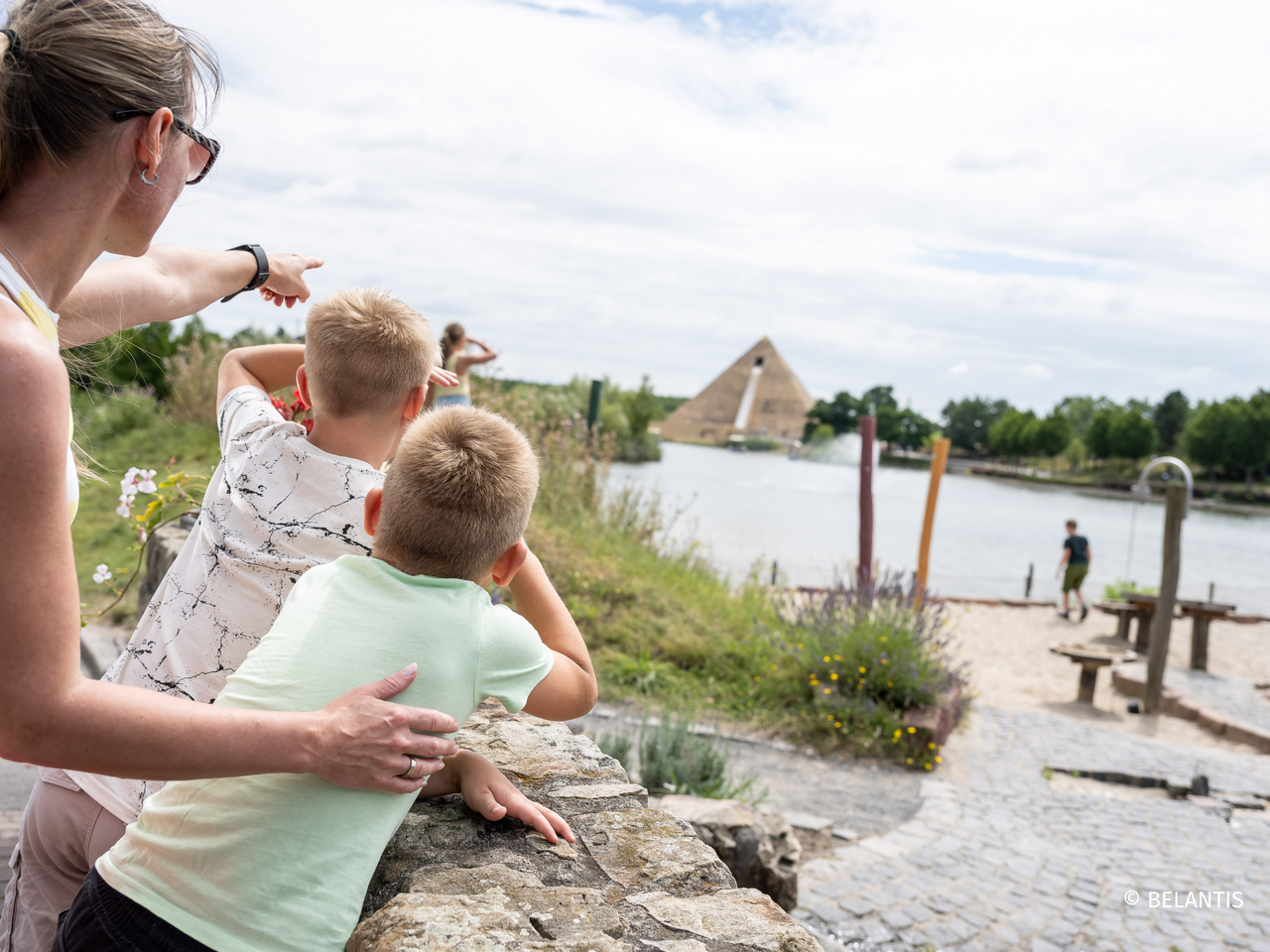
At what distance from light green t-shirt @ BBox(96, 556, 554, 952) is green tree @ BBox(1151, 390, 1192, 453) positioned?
325ft

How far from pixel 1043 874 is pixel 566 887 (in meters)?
4.14

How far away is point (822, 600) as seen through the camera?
26.0ft

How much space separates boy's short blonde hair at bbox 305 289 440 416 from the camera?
164 cm

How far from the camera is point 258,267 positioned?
1.98 m

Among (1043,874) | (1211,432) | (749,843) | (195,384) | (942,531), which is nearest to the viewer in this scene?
(749,843)

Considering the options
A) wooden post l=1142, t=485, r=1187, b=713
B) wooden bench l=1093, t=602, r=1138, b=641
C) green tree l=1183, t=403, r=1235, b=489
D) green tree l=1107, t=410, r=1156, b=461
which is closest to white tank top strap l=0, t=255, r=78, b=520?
wooden post l=1142, t=485, r=1187, b=713

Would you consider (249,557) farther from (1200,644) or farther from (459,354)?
(1200,644)

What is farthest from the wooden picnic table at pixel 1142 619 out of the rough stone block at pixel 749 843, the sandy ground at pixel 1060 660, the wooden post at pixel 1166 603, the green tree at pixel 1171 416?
the green tree at pixel 1171 416

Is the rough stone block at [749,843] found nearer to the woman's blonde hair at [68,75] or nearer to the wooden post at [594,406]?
the woman's blonde hair at [68,75]

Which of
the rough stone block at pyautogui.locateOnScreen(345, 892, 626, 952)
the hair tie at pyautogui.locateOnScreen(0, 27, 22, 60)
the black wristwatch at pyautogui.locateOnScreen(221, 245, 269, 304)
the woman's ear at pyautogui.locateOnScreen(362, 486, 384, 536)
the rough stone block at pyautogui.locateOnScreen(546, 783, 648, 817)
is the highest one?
the hair tie at pyautogui.locateOnScreen(0, 27, 22, 60)

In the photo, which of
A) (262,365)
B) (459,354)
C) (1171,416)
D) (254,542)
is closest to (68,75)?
(254,542)

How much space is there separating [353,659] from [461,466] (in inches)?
12.1

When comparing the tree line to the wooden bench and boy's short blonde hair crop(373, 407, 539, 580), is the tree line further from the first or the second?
boy's short blonde hair crop(373, 407, 539, 580)

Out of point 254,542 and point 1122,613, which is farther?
point 1122,613
